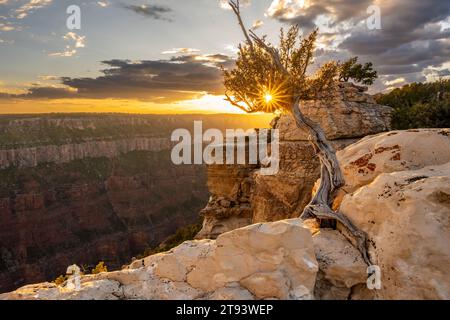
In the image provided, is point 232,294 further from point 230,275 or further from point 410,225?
point 410,225

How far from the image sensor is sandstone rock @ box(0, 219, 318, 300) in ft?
13.0

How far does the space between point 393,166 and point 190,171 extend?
97.3m

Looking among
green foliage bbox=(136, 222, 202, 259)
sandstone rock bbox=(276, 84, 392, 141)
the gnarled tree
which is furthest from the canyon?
green foliage bbox=(136, 222, 202, 259)

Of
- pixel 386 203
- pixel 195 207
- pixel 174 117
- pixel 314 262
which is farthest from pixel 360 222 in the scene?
pixel 174 117

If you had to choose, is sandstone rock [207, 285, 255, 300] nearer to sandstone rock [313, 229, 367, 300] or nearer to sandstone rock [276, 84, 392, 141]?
sandstone rock [313, 229, 367, 300]

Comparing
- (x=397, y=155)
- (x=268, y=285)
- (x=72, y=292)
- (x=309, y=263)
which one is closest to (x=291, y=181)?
(x=397, y=155)

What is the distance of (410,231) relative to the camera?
4188 mm

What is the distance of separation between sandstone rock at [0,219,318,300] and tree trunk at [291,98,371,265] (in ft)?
3.36

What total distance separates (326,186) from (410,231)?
3.41m

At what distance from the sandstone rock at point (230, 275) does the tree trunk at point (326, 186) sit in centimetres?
102

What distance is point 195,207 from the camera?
8894cm

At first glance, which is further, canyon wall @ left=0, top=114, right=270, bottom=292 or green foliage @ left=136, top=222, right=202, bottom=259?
canyon wall @ left=0, top=114, right=270, bottom=292

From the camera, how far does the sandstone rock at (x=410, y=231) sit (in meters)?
3.86

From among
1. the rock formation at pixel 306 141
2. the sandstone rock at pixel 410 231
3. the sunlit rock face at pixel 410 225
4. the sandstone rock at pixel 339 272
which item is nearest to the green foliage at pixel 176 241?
the rock formation at pixel 306 141
